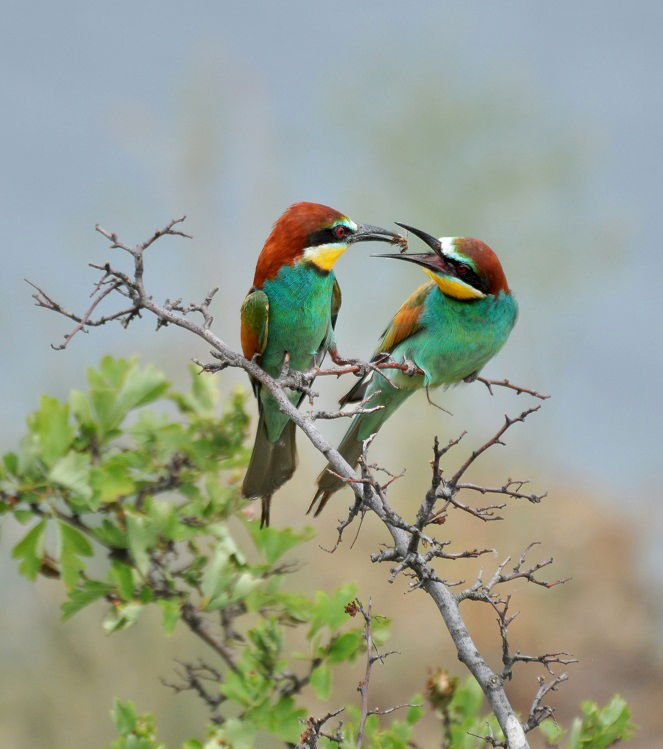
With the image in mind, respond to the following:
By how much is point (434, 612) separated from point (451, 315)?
2213mm

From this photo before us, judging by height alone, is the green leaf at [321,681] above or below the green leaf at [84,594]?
below

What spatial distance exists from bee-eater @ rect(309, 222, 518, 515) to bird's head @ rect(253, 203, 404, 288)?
0.57 ft

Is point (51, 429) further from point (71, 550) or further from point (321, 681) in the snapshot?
point (321, 681)

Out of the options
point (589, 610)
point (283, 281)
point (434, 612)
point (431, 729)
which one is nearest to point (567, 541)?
point (589, 610)

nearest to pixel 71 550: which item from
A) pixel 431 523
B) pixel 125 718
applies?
pixel 125 718

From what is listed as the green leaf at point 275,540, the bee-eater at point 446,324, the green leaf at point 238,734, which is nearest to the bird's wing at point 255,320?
the bee-eater at point 446,324

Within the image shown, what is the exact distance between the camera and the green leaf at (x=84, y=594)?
6.04ft

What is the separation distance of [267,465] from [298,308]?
0.41 meters

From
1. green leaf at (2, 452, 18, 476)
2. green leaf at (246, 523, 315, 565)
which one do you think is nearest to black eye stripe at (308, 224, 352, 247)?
green leaf at (246, 523, 315, 565)

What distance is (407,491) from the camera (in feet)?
14.4

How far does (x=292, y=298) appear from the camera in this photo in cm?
246

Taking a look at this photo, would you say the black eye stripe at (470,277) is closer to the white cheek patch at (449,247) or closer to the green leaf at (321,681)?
the white cheek patch at (449,247)

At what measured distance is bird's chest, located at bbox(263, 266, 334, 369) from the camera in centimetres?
246

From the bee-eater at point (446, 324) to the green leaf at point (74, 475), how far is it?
0.73 meters
